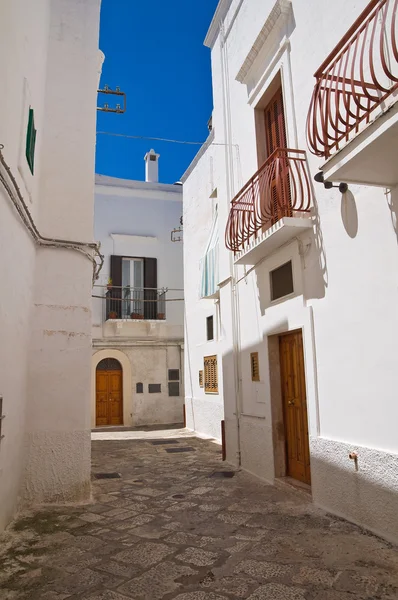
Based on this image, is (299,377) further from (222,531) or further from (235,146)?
(235,146)

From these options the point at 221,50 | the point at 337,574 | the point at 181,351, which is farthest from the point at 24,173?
the point at 181,351

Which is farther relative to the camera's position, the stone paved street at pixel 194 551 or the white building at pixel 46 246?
the white building at pixel 46 246

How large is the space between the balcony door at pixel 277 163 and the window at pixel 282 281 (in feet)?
2.42

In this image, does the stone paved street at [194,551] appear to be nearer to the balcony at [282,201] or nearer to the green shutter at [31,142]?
the balcony at [282,201]

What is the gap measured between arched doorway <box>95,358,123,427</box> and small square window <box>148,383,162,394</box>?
3.33ft

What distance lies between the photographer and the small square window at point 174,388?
16.3 m

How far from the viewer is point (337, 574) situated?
11.9 feet

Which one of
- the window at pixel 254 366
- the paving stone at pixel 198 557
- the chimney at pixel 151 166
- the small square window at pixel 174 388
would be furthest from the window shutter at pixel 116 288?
the paving stone at pixel 198 557

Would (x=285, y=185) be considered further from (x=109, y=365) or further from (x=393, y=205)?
(x=109, y=365)

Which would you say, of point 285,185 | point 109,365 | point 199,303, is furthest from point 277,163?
point 109,365

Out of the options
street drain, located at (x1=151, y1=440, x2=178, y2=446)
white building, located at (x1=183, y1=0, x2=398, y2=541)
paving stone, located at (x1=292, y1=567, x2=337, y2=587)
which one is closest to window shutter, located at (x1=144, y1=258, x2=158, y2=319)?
street drain, located at (x1=151, y1=440, x2=178, y2=446)

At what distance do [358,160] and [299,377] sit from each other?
330cm

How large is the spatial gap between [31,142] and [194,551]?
5.08m

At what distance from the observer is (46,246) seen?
251 inches
